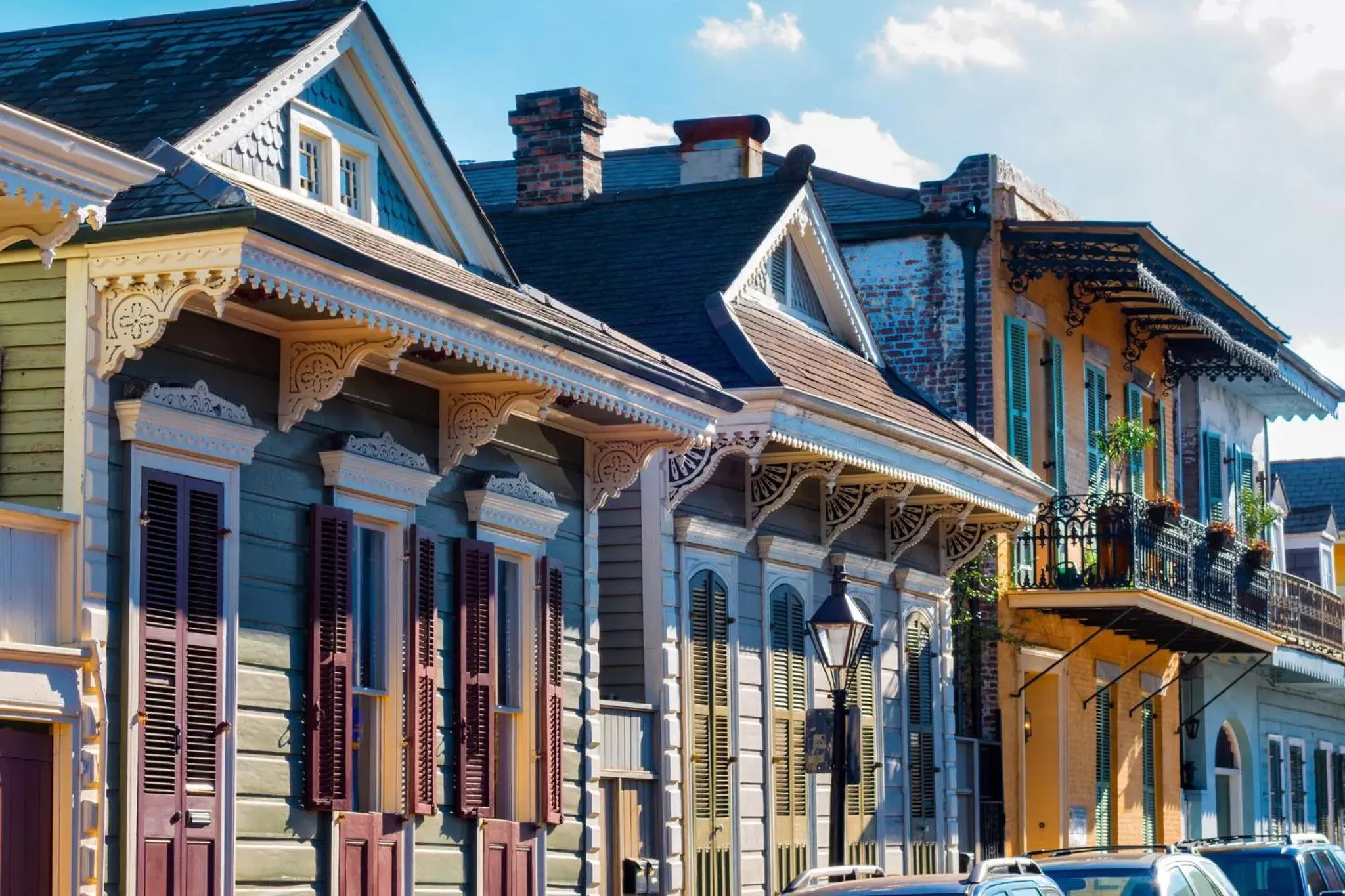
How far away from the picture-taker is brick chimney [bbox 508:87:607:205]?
2191 centimetres

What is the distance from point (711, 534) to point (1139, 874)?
18.2 feet

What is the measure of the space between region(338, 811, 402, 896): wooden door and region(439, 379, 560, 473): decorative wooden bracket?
7.27 ft

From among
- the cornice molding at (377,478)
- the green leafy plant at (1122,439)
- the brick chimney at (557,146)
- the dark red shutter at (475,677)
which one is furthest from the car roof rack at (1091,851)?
the green leafy plant at (1122,439)

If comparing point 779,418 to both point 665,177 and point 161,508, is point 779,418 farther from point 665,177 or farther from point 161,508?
point 665,177

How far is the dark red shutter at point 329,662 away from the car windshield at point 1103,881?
401cm

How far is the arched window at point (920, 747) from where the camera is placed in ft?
71.0

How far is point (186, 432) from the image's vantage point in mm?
12242

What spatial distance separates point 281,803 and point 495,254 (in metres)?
4.51

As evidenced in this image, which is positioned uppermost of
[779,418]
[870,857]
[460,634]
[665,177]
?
[665,177]


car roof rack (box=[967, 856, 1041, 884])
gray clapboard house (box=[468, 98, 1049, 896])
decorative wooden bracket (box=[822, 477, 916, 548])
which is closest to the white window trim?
gray clapboard house (box=[468, 98, 1049, 896])

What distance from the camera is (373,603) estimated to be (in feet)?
46.2

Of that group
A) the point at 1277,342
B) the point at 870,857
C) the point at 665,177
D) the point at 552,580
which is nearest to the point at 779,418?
the point at 552,580

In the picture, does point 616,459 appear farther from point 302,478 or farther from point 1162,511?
point 1162,511

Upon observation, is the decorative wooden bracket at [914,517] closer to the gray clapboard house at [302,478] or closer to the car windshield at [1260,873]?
the car windshield at [1260,873]
